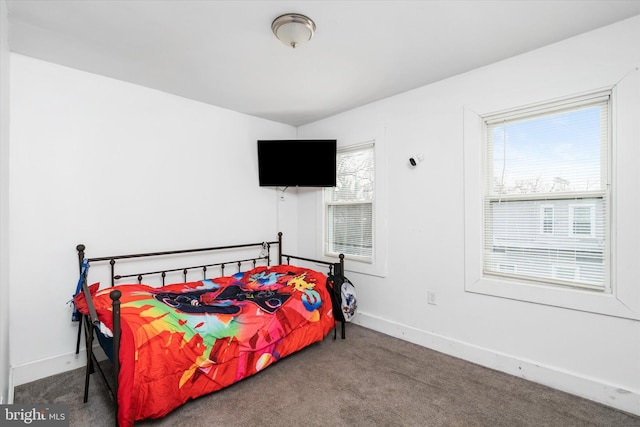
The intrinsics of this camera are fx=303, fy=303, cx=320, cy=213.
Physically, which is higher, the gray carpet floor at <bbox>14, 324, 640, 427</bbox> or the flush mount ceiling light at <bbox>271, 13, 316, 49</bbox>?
the flush mount ceiling light at <bbox>271, 13, 316, 49</bbox>

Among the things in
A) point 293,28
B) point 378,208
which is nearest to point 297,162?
point 378,208

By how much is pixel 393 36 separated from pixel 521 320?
86.5 inches

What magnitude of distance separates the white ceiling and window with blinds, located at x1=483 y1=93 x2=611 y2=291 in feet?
1.69

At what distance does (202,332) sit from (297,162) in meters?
2.08

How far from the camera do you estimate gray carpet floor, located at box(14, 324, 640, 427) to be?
69.1 inches

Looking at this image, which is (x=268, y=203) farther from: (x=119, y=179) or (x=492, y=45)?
(x=492, y=45)

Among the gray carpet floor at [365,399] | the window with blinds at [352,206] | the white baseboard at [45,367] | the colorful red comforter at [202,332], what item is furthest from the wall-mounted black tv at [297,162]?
the white baseboard at [45,367]

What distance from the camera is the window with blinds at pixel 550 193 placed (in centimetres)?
198

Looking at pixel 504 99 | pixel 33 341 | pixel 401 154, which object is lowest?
pixel 33 341

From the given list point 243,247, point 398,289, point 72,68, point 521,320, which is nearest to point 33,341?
point 243,247

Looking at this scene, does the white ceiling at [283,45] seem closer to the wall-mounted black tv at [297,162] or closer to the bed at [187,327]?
the wall-mounted black tv at [297,162]

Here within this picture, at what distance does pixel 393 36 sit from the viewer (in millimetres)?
1982

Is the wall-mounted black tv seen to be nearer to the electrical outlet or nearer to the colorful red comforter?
the colorful red comforter

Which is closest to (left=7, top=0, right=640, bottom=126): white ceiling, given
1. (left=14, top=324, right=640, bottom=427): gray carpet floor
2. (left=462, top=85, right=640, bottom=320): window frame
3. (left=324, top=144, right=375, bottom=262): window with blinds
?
(left=462, top=85, right=640, bottom=320): window frame
